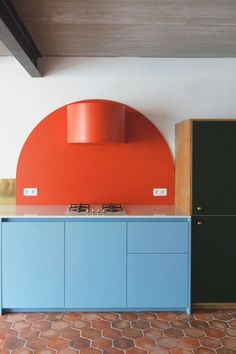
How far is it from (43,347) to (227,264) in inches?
64.2

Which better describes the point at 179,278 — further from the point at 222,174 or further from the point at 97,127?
the point at 97,127

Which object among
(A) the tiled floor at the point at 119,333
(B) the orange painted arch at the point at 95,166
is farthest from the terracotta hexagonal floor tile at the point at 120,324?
(B) the orange painted arch at the point at 95,166

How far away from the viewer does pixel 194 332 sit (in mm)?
2826

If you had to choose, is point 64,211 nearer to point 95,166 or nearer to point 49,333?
point 95,166

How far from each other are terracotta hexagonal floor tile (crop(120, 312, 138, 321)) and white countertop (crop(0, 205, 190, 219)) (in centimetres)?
83

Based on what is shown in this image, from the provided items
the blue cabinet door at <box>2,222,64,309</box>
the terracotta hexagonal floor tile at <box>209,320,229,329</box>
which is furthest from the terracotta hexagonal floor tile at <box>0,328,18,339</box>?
the terracotta hexagonal floor tile at <box>209,320,229,329</box>

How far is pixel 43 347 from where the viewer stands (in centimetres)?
259

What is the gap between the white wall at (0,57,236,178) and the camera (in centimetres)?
357

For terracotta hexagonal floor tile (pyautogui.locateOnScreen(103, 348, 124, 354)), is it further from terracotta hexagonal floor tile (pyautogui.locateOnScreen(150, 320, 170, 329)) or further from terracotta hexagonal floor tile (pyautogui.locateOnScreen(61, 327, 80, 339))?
terracotta hexagonal floor tile (pyautogui.locateOnScreen(150, 320, 170, 329))

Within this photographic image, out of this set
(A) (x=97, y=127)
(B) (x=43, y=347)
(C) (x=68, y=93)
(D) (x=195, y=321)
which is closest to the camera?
(B) (x=43, y=347)

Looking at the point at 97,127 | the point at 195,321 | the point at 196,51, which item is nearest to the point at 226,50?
the point at 196,51

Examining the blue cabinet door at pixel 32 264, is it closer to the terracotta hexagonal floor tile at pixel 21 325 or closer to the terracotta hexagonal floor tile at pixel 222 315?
the terracotta hexagonal floor tile at pixel 21 325

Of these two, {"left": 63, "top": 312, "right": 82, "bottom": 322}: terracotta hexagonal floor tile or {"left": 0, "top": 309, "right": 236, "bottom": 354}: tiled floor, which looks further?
{"left": 63, "top": 312, "right": 82, "bottom": 322}: terracotta hexagonal floor tile

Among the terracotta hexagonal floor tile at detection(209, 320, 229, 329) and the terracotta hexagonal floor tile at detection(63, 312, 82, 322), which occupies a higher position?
the terracotta hexagonal floor tile at detection(63, 312, 82, 322)
